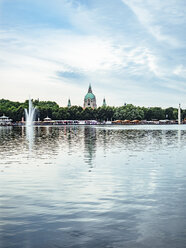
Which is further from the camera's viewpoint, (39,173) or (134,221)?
(39,173)

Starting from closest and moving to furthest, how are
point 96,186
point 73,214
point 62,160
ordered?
1. point 73,214
2. point 96,186
3. point 62,160

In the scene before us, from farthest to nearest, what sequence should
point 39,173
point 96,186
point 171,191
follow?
1. point 39,173
2. point 96,186
3. point 171,191

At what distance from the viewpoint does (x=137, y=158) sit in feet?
94.6

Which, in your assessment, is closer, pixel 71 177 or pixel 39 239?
pixel 39 239

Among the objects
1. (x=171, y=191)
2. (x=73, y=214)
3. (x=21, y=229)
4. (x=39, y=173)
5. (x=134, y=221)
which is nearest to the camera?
(x=21, y=229)

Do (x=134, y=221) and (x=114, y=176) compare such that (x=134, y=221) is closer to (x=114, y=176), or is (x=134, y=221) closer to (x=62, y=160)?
(x=114, y=176)

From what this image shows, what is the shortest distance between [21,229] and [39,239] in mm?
1086

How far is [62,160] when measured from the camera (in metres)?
27.9

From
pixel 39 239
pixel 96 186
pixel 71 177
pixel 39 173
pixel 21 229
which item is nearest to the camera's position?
pixel 39 239

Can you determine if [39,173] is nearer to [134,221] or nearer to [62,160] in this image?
[62,160]

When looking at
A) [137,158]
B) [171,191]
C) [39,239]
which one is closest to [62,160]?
[137,158]

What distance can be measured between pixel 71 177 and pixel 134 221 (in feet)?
29.3

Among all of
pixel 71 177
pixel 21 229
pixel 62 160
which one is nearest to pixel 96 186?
pixel 71 177

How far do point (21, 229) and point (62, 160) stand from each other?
17.1m
